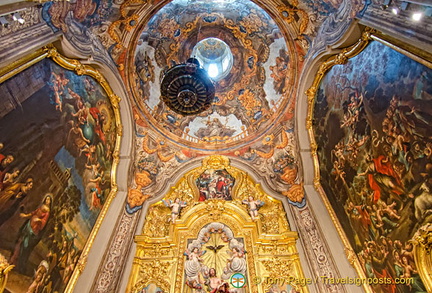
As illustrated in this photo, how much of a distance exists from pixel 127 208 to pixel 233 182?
3630mm

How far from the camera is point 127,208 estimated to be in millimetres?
7969

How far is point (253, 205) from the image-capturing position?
8.15 m

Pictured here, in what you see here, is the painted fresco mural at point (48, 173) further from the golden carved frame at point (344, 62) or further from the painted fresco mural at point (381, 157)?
the painted fresco mural at point (381, 157)

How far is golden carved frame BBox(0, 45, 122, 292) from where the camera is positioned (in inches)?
179

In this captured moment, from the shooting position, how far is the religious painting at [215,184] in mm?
8695

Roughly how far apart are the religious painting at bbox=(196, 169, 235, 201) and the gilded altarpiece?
0.14 m

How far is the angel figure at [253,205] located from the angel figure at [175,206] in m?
2.05

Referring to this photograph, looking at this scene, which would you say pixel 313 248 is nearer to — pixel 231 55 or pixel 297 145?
pixel 297 145

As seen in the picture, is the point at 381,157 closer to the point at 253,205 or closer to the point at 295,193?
the point at 295,193

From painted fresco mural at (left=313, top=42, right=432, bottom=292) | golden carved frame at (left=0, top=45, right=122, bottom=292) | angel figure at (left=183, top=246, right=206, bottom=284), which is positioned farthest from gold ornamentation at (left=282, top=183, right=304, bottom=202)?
golden carved frame at (left=0, top=45, right=122, bottom=292)

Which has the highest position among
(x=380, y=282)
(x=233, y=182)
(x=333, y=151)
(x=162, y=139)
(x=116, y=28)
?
(x=116, y=28)

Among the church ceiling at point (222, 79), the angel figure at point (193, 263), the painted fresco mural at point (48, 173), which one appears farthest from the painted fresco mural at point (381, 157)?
the painted fresco mural at point (48, 173)

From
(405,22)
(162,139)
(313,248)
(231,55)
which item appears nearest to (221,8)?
(231,55)

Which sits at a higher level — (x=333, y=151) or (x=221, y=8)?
(x=221, y=8)
